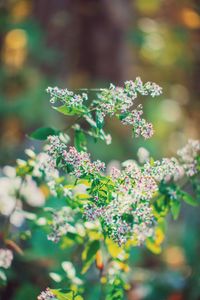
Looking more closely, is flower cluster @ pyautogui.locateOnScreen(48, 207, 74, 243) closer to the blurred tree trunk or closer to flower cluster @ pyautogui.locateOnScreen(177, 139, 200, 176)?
flower cluster @ pyautogui.locateOnScreen(177, 139, 200, 176)

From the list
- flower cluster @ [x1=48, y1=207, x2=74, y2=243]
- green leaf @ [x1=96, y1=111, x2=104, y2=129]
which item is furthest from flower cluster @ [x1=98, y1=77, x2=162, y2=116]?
flower cluster @ [x1=48, y1=207, x2=74, y2=243]

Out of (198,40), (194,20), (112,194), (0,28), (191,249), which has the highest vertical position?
(198,40)

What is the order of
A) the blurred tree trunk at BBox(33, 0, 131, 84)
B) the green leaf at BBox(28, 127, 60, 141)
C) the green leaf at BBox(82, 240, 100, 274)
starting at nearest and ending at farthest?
1. the green leaf at BBox(28, 127, 60, 141)
2. the green leaf at BBox(82, 240, 100, 274)
3. the blurred tree trunk at BBox(33, 0, 131, 84)

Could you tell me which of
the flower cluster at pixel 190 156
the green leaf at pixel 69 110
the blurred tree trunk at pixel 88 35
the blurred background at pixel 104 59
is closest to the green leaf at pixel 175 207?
the flower cluster at pixel 190 156

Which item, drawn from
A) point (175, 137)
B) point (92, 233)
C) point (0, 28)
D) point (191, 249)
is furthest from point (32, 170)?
point (175, 137)

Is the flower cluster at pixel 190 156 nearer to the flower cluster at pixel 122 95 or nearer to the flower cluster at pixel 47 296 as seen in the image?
the flower cluster at pixel 122 95

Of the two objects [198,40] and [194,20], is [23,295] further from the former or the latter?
[198,40]
